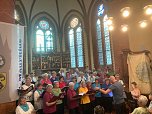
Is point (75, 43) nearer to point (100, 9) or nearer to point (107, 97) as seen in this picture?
point (100, 9)

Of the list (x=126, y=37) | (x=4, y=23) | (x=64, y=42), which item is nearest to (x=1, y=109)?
(x=4, y=23)

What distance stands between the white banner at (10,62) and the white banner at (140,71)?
4.84 m

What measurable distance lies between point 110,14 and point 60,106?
16.7 feet

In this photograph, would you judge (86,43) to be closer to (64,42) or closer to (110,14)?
(64,42)

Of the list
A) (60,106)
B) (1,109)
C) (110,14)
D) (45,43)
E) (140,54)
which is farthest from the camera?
(45,43)

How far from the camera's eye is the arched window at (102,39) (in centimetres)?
1234

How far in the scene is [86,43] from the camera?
45.2 ft

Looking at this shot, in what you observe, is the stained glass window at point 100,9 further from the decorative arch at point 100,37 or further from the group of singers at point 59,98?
the group of singers at point 59,98

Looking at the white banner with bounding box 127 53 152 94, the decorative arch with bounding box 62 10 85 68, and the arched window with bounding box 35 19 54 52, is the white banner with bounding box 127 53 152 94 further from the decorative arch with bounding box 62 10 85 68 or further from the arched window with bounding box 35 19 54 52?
the arched window with bounding box 35 19 54 52

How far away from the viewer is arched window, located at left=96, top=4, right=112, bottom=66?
12336mm

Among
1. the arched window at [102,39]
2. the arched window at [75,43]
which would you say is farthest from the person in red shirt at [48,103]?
the arched window at [75,43]

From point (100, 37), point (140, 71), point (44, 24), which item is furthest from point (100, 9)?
point (140, 71)

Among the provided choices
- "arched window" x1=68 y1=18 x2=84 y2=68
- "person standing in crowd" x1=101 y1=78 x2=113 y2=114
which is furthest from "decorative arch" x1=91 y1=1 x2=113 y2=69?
"person standing in crowd" x1=101 y1=78 x2=113 y2=114

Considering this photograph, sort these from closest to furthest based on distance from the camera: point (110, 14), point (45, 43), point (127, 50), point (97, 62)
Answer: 1. point (127, 50)
2. point (110, 14)
3. point (97, 62)
4. point (45, 43)
